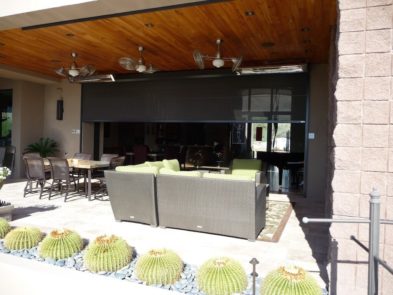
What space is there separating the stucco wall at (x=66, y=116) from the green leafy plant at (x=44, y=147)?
187mm

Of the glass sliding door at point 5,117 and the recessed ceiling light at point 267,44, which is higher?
the recessed ceiling light at point 267,44

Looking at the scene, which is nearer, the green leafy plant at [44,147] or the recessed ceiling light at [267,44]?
the recessed ceiling light at [267,44]

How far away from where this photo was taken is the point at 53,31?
207 inches

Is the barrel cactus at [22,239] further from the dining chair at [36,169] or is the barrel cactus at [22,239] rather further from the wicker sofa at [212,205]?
the dining chair at [36,169]

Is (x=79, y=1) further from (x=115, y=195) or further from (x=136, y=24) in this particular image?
(x=115, y=195)

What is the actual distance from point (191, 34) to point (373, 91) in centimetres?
360

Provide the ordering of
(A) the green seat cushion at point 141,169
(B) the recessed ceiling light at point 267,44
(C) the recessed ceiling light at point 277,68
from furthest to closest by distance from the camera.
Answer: (C) the recessed ceiling light at point 277,68 < (B) the recessed ceiling light at point 267,44 < (A) the green seat cushion at point 141,169

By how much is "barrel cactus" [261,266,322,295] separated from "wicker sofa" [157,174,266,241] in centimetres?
163

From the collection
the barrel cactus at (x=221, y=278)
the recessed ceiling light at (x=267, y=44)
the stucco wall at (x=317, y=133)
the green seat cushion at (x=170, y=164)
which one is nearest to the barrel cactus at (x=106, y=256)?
the barrel cactus at (x=221, y=278)

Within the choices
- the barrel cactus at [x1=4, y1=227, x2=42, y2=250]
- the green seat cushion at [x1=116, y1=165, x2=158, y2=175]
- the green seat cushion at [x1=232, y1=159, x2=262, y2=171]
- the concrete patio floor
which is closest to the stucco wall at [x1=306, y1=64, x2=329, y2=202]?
the concrete patio floor

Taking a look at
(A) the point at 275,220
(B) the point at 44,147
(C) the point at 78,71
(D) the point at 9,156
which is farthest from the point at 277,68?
(D) the point at 9,156

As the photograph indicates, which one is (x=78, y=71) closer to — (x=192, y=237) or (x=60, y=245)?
(x=192, y=237)

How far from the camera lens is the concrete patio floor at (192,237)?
3.33m

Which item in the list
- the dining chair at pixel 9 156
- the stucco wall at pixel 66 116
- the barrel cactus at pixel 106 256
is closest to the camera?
the barrel cactus at pixel 106 256
